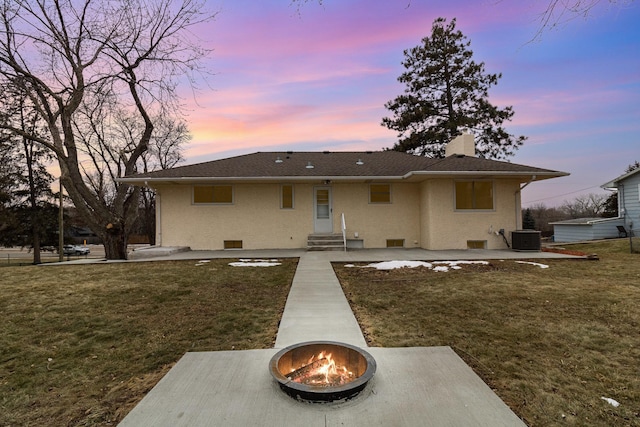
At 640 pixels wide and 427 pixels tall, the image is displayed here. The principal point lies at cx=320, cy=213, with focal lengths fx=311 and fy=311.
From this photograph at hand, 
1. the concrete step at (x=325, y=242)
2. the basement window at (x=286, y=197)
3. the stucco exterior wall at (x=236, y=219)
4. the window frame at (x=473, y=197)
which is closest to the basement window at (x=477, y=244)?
the window frame at (x=473, y=197)

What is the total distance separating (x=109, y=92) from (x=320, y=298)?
42.4 feet

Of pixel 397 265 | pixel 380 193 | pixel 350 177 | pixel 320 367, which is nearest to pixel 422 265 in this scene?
pixel 397 265

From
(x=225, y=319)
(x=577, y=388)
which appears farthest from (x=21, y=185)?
(x=577, y=388)

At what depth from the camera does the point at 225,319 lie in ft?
13.0

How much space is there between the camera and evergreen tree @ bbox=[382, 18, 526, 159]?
22.0 meters

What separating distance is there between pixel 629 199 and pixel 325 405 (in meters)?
21.1

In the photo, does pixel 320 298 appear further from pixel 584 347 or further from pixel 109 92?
pixel 109 92

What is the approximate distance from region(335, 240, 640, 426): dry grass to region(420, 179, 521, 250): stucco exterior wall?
412 cm

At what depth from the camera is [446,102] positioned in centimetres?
2283

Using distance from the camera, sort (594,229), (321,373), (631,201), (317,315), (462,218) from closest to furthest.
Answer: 1. (321,373)
2. (317,315)
3. (462,218)
4. (631,201)
5. (594,229)

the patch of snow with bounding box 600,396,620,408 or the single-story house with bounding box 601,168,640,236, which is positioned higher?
the single-story house with bounding box 601,168,640,236

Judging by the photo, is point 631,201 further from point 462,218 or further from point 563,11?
point 563,11

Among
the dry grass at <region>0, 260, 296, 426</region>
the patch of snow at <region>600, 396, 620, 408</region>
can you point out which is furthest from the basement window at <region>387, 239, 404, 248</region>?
the patch of snow at <region>600, 396, 620, 408</region>

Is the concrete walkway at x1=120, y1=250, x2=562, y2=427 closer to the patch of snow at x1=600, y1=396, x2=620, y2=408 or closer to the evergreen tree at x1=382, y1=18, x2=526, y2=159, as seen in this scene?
the patch of snow at x1=600, y1=396, x2=620, y2=408
